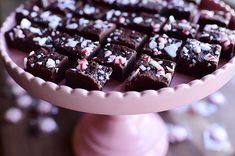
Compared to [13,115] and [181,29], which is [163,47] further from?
[13,115]

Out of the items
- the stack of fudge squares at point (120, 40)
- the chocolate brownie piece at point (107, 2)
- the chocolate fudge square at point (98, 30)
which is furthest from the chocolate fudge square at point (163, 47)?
the chocolate brownie piece at point (107, 2)

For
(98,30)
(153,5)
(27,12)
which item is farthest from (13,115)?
(153,5)

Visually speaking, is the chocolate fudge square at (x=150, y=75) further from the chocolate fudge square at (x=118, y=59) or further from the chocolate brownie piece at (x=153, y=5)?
the chocolate brownie piece at (x=153, y=5)

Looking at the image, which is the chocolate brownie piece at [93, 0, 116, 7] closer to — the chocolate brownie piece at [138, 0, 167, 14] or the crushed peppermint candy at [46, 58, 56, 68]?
the chocolate brownie piece at [138, 0, 167, 14]

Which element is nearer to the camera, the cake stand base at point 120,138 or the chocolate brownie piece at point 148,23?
the chocolate brownie piece at point 148,23

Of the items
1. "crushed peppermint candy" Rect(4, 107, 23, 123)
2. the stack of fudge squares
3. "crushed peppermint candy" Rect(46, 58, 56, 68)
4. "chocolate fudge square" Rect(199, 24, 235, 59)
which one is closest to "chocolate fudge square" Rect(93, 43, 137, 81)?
the stack of fudge squares

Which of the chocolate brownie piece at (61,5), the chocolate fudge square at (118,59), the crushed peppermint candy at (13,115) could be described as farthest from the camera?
the crushed peppermint candy at (13,115)

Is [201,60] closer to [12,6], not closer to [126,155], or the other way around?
[126,155]
